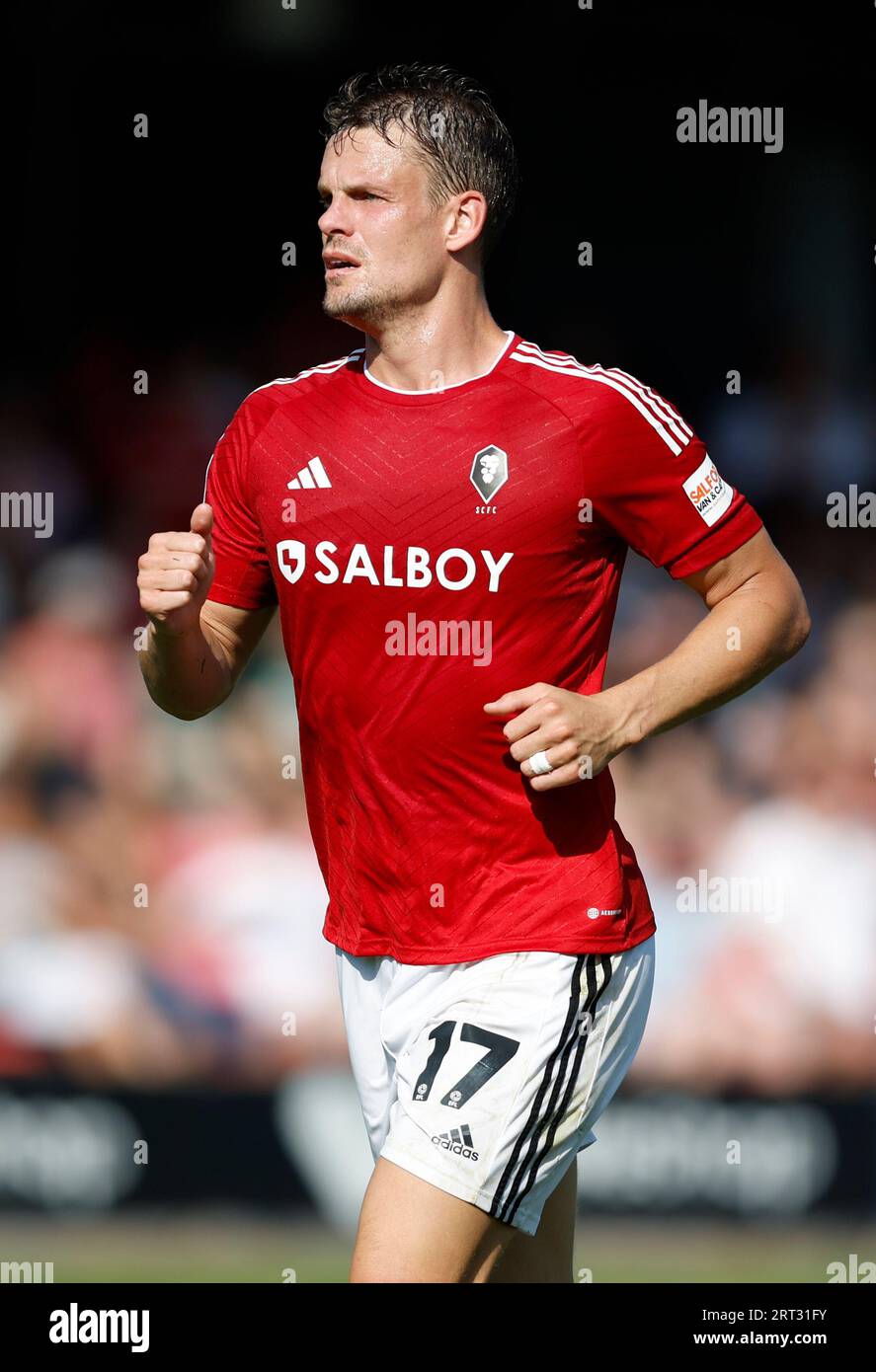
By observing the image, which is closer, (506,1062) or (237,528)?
(506,1062)

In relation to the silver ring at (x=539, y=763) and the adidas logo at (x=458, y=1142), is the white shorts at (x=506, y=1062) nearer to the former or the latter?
the adidas logo at (x=458, y=1142)

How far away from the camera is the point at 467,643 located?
3561 millimetres

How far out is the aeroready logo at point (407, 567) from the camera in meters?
3.54

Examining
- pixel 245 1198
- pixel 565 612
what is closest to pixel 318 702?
pixel 565 612

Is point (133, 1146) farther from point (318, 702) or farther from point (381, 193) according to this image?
point (381, 193)

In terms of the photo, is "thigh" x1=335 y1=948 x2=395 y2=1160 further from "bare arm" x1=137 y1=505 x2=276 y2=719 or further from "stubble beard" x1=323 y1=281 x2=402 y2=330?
"stubble beard" x1=323 y1=281 x2=402 y2=330

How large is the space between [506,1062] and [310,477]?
4.09 ft

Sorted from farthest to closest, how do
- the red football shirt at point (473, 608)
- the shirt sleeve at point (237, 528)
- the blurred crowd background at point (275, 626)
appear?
the blurred crowd background at point (275, 626)
the shirt sleeve at point (237, 528)
the red football shirt at point (473, 608)

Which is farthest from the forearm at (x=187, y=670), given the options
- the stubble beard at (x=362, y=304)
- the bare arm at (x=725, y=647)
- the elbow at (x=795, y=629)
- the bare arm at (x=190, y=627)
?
the elbow at (x=795, y=629)

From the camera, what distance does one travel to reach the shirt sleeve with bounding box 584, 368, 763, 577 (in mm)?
3564

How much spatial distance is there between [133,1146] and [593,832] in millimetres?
3607

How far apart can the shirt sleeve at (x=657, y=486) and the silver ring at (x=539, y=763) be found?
0.52 meters

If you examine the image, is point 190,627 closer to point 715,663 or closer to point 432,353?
point 432,353

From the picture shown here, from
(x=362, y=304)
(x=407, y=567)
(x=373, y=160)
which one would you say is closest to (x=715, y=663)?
(x=407, y=567)
